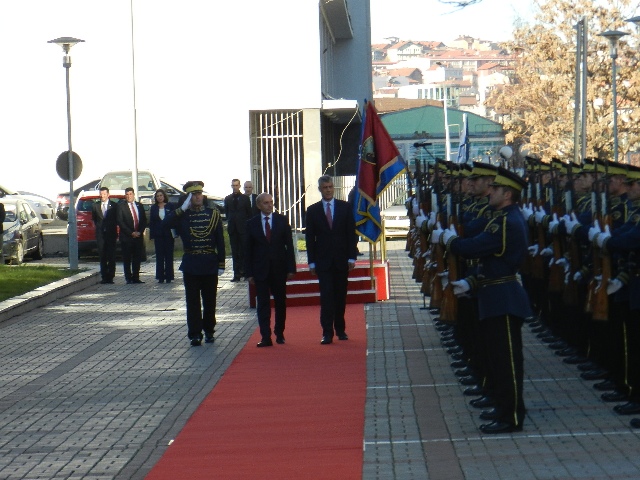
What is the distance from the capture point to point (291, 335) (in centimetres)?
1572

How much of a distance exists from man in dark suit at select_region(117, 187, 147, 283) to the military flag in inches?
290

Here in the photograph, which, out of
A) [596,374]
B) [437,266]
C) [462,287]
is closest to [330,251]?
[437,266]

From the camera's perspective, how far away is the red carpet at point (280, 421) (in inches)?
322

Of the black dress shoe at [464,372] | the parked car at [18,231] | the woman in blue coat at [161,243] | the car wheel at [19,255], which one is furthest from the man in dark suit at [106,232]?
the black dress shoe at [464,372]

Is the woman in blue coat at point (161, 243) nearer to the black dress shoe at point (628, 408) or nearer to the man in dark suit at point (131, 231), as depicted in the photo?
the man in dark suit at point (131, 231)

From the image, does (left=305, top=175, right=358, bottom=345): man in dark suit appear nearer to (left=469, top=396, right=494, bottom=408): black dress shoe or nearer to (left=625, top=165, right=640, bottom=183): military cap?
(left=469, top=396, right=494, bottom=408): black dress shoe

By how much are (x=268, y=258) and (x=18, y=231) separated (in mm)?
15221

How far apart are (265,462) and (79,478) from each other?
1.17 meters

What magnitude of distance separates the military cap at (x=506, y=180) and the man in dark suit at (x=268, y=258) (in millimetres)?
5940

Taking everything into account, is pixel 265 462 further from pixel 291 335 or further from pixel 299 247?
pixel 299 247

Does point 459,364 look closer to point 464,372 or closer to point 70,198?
point 464,372

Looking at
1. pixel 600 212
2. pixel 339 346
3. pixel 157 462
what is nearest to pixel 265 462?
pixel 157 462

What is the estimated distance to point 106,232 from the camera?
23625 millimetres

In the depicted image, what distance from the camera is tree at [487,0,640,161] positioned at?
4769 centimetres
